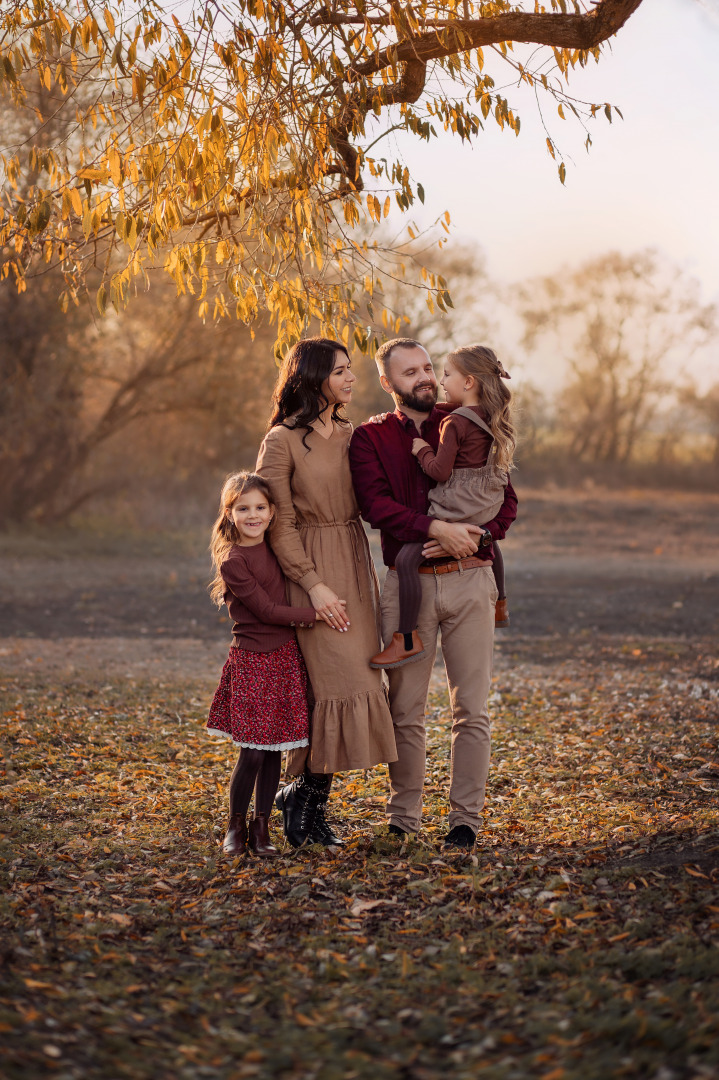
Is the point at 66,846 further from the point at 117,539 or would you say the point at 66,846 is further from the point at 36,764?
the point at 117,539

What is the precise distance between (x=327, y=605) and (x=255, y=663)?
43 cm

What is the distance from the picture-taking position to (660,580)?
19.0 meters

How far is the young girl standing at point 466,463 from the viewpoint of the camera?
14.9 feet

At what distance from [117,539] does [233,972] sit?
65.2ft

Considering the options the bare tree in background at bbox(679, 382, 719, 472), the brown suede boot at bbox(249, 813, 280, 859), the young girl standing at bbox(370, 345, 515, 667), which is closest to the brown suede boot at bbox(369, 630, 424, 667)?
the young girl standing at bbox(370, 345, 515, 667)

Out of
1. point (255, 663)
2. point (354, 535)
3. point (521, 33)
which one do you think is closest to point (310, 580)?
point (354, 535)

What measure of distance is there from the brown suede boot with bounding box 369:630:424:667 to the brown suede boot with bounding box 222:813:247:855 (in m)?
0.97

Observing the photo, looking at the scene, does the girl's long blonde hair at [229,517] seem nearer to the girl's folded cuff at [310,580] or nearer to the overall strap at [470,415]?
the girl's folded cuff at [310,580]

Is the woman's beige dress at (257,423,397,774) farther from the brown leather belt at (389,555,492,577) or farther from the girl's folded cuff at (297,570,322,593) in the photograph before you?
the brown leather belt at (389,555,492,577)

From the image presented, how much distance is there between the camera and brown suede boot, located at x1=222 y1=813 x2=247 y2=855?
15.4 ft

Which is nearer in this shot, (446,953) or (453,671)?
(446,953)

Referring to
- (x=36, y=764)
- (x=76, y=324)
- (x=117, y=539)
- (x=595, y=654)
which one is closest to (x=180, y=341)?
(x=76, y=324)

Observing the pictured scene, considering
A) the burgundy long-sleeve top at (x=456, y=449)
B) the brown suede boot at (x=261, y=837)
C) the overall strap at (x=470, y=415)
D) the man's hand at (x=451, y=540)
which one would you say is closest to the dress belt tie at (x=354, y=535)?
the man's hand at (x=451, y=540)

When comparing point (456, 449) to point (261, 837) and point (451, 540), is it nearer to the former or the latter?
point (451, 540)
